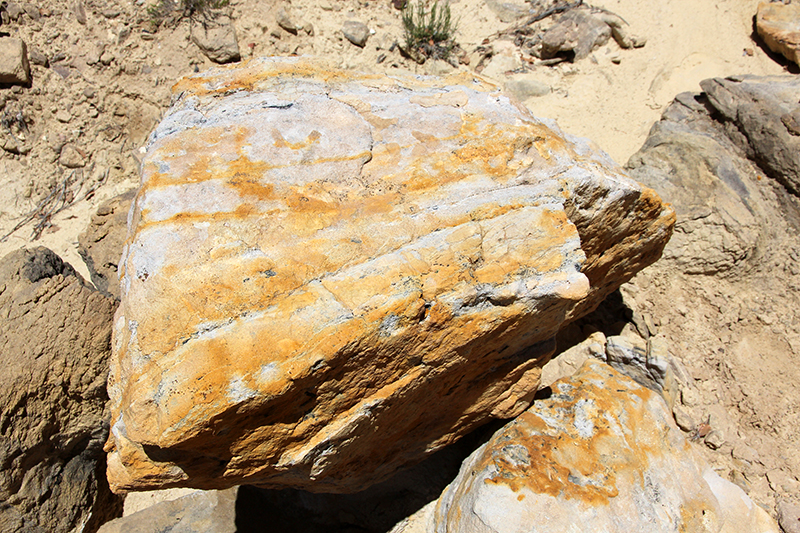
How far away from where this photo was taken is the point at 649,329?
3070mm

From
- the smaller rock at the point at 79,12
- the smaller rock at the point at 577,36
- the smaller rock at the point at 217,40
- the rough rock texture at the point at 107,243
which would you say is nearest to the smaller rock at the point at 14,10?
the smaller rock at the point at 79,12

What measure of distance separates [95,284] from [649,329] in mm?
3211

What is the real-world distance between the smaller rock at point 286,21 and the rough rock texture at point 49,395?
2.84 meters

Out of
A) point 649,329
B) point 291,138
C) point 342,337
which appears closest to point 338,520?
point 342,337

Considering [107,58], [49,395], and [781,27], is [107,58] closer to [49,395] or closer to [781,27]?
[49,395]

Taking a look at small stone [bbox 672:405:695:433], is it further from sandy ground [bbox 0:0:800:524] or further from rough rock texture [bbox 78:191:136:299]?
rough rock texture [bbox 78:191:136:299]

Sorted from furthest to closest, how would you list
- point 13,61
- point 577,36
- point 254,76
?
point 577,36 → point 13,61 → point 254,76

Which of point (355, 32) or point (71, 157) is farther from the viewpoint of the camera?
point (355, 32)

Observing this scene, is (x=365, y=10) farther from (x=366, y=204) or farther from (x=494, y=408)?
(x=494, y=408)

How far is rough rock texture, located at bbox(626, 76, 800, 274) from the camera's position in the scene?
313 cm

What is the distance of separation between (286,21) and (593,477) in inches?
161

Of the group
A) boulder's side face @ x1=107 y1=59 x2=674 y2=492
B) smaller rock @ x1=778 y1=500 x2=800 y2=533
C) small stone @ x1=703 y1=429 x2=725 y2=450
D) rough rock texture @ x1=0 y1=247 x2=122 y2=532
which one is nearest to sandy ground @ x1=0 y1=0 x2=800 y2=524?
rough rock texture @ x1=0 y1=247 x2=122 y2=532

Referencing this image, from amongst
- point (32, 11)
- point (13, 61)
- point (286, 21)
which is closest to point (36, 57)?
point (13, 61)

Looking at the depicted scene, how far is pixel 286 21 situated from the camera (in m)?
4.40
